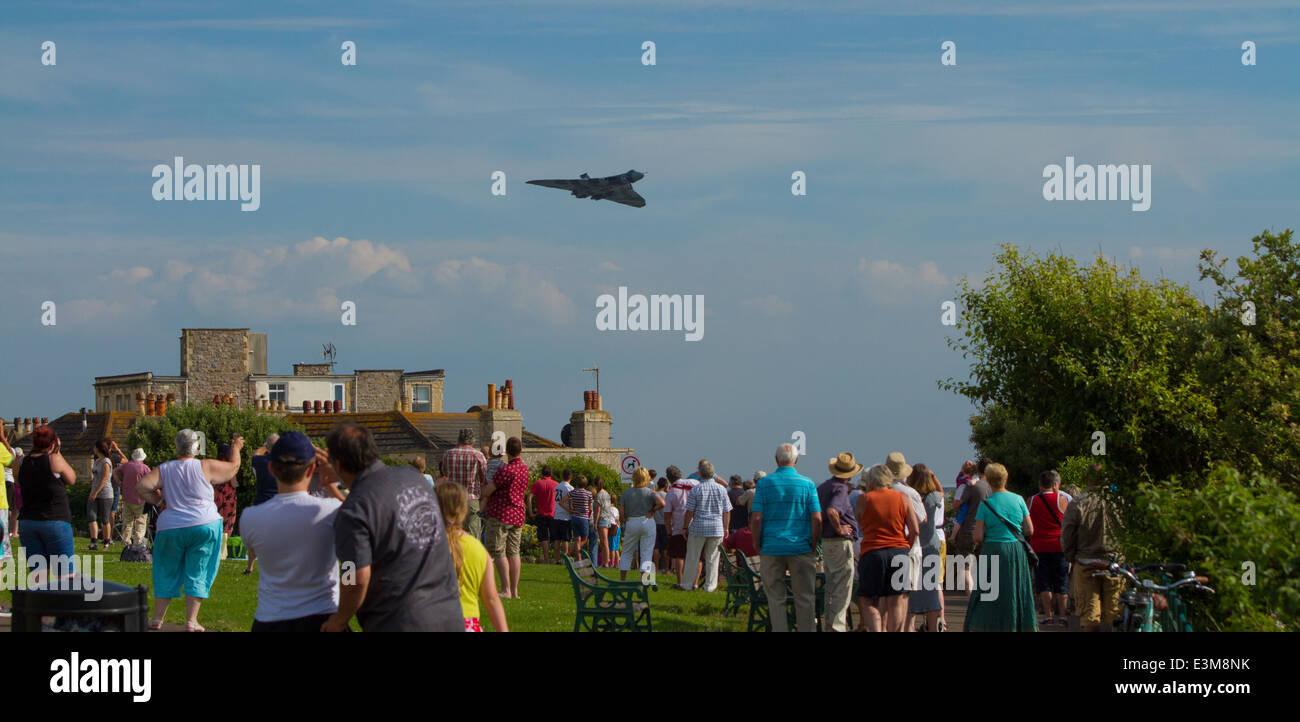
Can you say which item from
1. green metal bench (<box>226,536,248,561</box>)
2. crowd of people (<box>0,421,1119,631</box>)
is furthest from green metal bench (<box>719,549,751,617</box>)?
green metal bench (<box>226,536,248,561</box>)

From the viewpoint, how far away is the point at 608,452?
51.0m

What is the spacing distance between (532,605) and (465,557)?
7351 millimetres

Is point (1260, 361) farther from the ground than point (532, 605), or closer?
farther from the ground

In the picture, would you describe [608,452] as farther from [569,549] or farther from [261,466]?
[261,466]

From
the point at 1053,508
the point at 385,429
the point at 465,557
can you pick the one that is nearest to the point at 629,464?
the point at 1053,508

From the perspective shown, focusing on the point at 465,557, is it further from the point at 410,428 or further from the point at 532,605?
the point at 410,428

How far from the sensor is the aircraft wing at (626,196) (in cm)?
2664

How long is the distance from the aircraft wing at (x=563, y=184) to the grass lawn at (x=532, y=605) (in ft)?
31.7

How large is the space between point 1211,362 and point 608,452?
113ft

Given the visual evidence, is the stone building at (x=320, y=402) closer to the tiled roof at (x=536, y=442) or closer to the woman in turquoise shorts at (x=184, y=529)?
the tiled roof at (x=536, y=442)

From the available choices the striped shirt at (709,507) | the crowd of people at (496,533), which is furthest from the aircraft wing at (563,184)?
the striped shirt at (709,507)

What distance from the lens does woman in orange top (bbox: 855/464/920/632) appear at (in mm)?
11336

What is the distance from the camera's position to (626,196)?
88.1ft

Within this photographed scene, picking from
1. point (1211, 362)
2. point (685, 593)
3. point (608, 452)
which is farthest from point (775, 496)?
point (608, 452)
